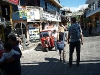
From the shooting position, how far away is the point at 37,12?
74.1 feet

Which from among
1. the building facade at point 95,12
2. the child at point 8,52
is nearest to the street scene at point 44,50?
the child at point 8,52

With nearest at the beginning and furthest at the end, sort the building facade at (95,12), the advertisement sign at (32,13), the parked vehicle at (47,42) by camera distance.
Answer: the parked vehicle at (47,42)
the advertisement sign at (32,13)
the building facade at (95,12)

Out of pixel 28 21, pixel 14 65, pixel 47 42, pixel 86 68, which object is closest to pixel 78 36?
pixel 86 68

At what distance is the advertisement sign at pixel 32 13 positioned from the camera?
22078mm

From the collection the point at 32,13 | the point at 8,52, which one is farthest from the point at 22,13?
the point at 8,52

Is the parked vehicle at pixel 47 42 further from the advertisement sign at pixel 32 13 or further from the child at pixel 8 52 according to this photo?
the child at pixel 8 52

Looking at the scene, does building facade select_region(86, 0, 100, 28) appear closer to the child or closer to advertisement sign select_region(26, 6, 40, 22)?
advertisement sign select_region(26, 6, 40, 22)

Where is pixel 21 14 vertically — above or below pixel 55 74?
above

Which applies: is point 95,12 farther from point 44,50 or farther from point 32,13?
point 44,50

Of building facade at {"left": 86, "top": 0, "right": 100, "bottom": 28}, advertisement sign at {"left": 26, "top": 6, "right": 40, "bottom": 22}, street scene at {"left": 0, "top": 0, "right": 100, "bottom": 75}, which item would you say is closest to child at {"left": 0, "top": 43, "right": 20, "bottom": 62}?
street scene at {"left": 0, "top": 0, "right": 100, "bottom": 75}

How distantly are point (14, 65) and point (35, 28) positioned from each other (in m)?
18.9

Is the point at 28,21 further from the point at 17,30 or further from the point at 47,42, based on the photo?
the point at 47,42

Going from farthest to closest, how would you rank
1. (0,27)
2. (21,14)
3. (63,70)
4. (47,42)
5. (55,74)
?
(21,14), (0,27), (47,42), (63,70), (55,74)

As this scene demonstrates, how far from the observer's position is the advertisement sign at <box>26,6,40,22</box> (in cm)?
2208
